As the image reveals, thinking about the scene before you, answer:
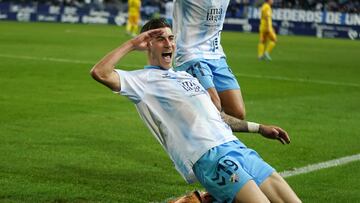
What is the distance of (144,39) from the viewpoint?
21.8 ft

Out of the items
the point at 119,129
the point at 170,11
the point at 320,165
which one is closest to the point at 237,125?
the point at 320,165

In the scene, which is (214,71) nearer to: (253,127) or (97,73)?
(253,127)

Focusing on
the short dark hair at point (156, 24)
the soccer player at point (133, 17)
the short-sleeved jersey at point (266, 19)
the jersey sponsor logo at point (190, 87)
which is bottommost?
the soccer player at point (133, 17)

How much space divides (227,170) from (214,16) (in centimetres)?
408

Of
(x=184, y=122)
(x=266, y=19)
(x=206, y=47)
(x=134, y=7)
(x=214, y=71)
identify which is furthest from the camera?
(x=134, y=7)

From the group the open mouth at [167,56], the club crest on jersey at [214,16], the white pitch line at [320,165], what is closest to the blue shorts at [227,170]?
the open mouth at [167,56]

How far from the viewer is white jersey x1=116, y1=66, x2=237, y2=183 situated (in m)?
6.52

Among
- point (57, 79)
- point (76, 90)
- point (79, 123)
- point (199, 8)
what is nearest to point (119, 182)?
point (199, 8)

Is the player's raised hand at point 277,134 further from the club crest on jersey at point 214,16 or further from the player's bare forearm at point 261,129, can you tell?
the club crest on jersey at point 214,16

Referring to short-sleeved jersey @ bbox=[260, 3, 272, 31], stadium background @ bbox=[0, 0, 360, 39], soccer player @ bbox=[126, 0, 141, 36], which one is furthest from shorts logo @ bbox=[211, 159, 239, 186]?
stadium background @ bbox=[0, 0, 360, 39]

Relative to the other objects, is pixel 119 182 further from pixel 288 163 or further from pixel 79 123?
pixel 79 123

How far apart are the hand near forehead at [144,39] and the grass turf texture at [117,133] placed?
2.28m

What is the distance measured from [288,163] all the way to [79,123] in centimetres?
392

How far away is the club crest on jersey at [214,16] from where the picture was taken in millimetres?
10047
